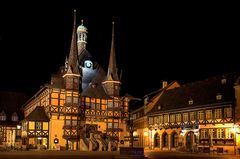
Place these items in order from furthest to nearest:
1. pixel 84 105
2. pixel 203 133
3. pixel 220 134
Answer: pixel 84 105 → pixel 203 133 → pixel 220 134

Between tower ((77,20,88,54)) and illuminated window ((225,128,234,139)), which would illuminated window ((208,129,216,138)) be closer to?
illuminated window ((225,128,234,139))

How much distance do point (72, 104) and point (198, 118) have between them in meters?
21.3

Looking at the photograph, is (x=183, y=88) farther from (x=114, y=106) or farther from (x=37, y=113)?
(x=37, y=113)

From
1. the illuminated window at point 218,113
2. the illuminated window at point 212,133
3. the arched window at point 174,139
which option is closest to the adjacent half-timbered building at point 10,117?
the arched window at point 174,139

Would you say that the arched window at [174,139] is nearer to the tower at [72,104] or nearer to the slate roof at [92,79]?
the slate roof at [92,79]

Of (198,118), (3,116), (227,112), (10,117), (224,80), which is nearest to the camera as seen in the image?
(227,112)

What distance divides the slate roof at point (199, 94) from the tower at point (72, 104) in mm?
15828

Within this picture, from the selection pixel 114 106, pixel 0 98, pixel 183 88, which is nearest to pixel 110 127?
pixel 114 106

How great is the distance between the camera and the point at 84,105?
68.2 meters

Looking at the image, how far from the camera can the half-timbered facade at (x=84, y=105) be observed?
63.2 metres

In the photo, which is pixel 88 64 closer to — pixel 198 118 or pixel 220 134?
pixel 198 118

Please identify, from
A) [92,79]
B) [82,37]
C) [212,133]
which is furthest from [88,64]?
[212,133]

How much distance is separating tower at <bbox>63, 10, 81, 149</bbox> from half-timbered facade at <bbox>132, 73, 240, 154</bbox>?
15480 millimetres

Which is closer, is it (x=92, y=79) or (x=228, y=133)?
(x=228, y=133)
